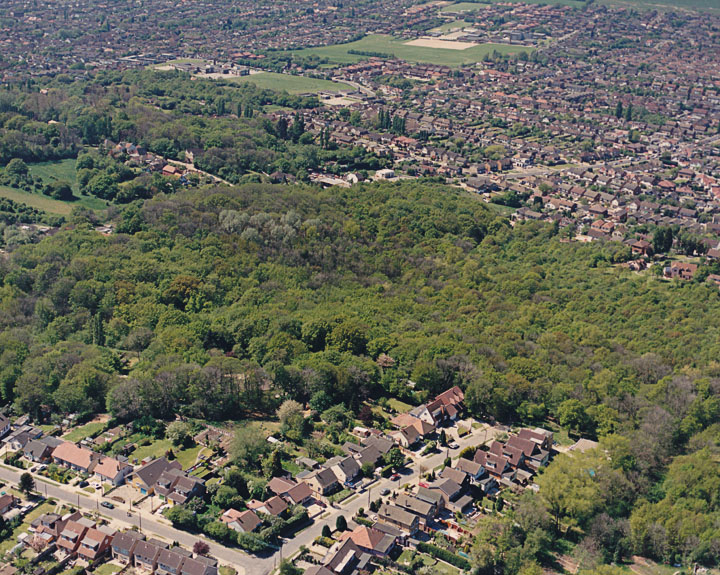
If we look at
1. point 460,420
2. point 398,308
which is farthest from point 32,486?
point 398,308

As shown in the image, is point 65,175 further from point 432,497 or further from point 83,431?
point 432,497

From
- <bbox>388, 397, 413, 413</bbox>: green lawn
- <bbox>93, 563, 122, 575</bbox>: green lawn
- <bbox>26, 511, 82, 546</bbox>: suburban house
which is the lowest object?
<bbox>388, 397, 413, 413</bbox>: green lawn

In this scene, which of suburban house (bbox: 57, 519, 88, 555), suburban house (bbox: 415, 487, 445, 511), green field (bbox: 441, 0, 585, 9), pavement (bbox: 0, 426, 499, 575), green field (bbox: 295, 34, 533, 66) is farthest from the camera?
green field (bbox: 441, 0, 585, 9)

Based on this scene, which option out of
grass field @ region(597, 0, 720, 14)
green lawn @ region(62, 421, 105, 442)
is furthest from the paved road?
grass field @ region(597, 0, 720, 14)

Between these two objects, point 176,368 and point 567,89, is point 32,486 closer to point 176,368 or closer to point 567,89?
point 176,368

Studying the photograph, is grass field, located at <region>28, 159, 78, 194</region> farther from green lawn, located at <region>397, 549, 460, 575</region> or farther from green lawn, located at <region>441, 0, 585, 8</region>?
green lawn, located at <region>441, 0, 585, 8</region>

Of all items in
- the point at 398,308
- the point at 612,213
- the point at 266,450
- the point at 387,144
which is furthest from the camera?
the point at 387,144
